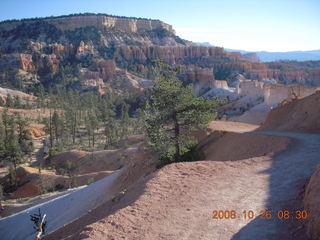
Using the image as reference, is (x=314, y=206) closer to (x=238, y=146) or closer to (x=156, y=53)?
(x=238, y=146)

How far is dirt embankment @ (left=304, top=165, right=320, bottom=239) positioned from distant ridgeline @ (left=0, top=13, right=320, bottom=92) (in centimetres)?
6376

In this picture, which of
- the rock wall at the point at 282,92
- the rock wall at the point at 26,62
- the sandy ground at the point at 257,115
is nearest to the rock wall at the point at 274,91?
the rock wall at the point at 282,92

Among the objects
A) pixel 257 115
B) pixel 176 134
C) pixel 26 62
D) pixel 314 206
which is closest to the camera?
pixel 314 206

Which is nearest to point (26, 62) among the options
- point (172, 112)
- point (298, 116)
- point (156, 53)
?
point (156, 53)

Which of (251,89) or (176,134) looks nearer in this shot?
(176,134)

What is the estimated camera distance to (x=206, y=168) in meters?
9.30

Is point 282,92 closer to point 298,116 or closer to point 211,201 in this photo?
point 298,116

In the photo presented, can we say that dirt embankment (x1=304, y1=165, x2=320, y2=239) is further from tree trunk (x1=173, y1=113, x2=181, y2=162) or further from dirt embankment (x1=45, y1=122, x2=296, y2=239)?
tree trunk (x1=173, y1=113, x2=181, y2=162)

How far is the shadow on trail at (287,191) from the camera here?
528cm

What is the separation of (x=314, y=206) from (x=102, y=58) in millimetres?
106552

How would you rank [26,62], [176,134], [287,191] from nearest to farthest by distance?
[287,191], [176,134], [26,62]

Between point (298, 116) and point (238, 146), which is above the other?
point (298, 116)

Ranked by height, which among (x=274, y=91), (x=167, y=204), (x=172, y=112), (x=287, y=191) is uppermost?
(x=274, y=91)

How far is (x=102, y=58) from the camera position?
105688mm
